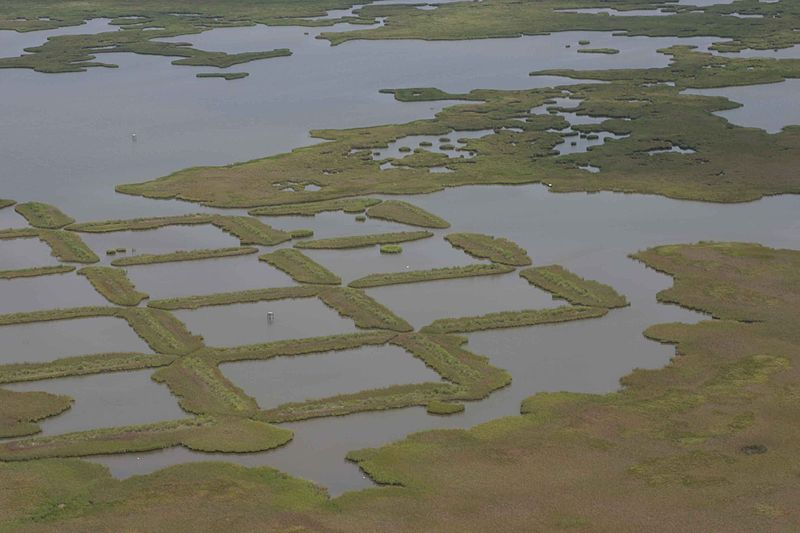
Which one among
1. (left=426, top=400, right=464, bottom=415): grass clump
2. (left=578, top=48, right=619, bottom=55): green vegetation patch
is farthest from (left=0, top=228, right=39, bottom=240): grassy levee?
(left=578, top=48, right=619, bottom=55): green vegetation patch

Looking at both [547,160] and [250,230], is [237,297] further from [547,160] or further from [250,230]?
[547,160]

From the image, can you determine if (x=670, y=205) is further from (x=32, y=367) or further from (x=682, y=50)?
(x=682, y=50)

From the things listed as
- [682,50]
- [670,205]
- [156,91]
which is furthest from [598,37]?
[670,205]

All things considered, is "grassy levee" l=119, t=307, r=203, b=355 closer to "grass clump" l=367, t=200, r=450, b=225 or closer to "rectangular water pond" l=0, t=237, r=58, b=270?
"rectangular water pond" l=0, t=237, r=58, b=270

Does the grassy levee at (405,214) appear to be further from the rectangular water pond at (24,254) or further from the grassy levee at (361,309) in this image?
the rectangular water pond at (24,254)

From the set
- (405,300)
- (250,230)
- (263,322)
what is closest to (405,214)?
(250,230)

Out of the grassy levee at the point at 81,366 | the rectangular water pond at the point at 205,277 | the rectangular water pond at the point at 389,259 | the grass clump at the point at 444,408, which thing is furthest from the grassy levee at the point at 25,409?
the rectangular water pond at the point at 389,259
